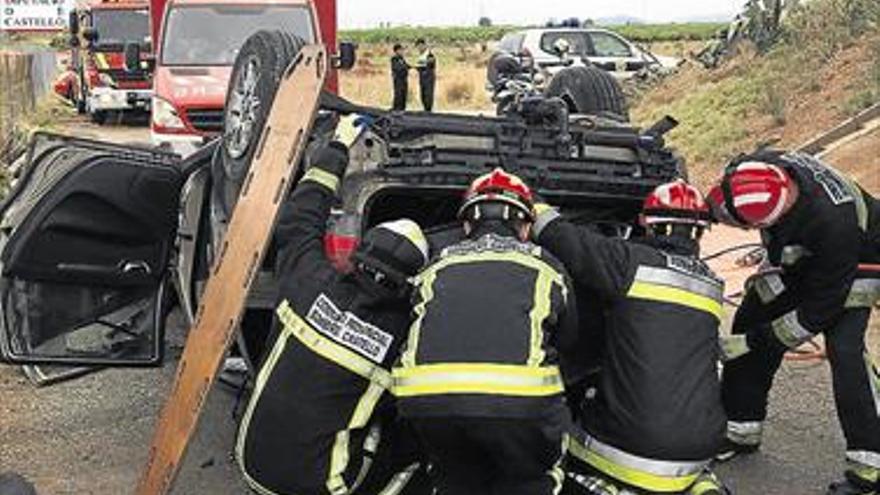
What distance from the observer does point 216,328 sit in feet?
13.8

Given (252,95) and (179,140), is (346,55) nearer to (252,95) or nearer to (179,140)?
(179,140)

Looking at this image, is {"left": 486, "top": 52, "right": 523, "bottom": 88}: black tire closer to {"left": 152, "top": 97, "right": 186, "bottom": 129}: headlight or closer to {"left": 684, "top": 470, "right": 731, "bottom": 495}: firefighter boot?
{"left": 684, "top": 470, "right": 731, "bottom": 495}: firefighter boot

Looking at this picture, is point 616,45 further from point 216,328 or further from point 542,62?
point 216,328

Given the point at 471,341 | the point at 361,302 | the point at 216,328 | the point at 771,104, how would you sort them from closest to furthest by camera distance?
the point at 471,341 → the point at 361,302 → the point at 216,328 → the point at 771,104

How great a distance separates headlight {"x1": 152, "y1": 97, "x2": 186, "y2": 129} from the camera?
1145cm

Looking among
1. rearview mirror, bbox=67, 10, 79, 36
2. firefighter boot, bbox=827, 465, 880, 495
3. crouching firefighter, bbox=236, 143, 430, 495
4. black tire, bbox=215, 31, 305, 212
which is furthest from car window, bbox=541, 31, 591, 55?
crouching firefighter, bbox=236, 143, 430, 495

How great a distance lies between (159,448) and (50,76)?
29.2 m

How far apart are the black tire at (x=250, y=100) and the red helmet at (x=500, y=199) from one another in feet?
3.82

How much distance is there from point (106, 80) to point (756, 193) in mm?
17817

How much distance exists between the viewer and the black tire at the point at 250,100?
4.71 meters

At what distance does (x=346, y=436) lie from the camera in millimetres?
3859

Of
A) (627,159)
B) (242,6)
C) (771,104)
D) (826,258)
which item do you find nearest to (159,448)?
(627,159)

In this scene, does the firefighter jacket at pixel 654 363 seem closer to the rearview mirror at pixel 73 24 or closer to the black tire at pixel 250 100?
the black tire at pixel 250 100

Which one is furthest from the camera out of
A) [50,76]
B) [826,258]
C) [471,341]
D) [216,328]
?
[50,76]
